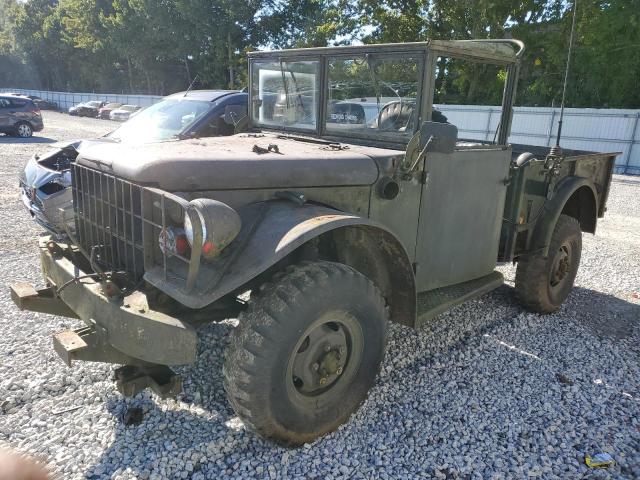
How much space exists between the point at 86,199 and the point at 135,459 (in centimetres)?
152

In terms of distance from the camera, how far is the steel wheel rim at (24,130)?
748 inches

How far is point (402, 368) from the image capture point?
12.3 feet

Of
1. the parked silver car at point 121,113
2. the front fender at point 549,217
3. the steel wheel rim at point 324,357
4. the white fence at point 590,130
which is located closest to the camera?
the steel wheel rim at point 324,357

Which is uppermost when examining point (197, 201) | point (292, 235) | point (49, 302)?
point (197, 201)

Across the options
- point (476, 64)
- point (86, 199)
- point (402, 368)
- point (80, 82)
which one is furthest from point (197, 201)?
point (80, 82)

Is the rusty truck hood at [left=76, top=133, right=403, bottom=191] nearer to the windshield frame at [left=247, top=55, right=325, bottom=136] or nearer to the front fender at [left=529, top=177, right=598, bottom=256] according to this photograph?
the windshield frame at [left=247, top=55, right=325, bottom=136]

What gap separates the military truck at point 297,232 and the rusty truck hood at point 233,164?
1 centimetres

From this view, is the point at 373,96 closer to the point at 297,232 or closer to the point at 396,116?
the point at 396,116

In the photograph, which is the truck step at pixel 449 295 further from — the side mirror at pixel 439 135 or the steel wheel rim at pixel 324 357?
the side mirror at pixel 439 135

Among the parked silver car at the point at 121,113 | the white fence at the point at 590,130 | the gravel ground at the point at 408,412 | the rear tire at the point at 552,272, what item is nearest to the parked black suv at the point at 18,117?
the parked silver car at the point at 121,113

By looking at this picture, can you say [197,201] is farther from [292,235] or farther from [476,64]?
[476,64]

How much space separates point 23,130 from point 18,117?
0.51 meters

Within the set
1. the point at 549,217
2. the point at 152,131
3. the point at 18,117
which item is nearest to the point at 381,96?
the point at 549,217

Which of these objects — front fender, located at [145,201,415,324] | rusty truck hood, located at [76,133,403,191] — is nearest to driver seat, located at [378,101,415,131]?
rusty truck hood, located at [76,133,403,191]
